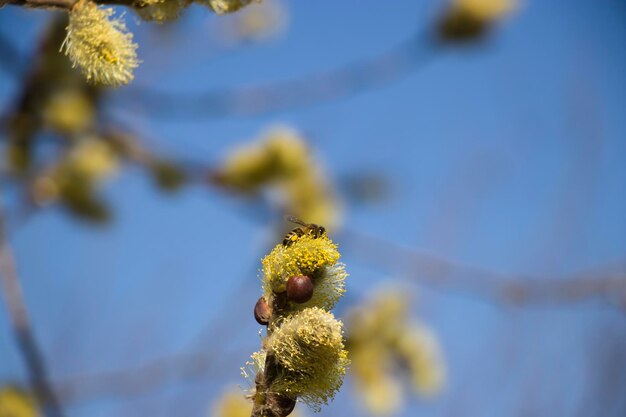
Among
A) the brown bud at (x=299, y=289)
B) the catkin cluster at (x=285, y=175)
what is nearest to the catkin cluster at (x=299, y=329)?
the brown bud at (x=299, y=289)

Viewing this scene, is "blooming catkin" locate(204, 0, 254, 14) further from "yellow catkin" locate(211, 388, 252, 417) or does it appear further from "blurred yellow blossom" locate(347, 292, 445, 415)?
"blurred yellow blossom" locate(347, 292, 445, 415)

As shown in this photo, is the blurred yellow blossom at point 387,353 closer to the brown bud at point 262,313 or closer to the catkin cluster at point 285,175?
the catkin cluster at point 285,175

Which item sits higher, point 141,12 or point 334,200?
point 334,200

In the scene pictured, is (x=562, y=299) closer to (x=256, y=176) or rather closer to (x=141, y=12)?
(x=256, y=176)

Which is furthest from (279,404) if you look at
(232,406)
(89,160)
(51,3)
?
(89,160)

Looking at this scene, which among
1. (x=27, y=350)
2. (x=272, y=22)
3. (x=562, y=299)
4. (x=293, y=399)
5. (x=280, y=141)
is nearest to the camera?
(x=293, y=399)

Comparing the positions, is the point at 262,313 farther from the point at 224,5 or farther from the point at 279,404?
the point at 224,5

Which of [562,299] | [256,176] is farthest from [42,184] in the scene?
[562,299]
